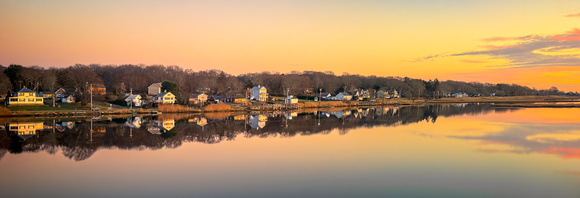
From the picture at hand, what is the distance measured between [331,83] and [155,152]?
3256 inches

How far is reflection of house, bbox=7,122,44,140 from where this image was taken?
72.6 feet

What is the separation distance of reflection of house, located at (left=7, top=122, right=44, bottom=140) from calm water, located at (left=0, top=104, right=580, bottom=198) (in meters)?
0.12

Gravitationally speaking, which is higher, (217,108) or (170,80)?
(170,80)

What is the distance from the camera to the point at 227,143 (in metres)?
20.2

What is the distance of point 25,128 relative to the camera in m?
25.1

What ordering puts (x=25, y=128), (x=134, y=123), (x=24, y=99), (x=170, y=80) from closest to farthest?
(x=25, y=128) → (x=134, y=123) → (x=24, y=99) → (x=170, y=80)

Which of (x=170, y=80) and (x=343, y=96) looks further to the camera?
(x=343, y=96)

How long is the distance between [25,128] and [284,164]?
68.7ft

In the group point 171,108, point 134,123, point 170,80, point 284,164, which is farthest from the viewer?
point 170,80

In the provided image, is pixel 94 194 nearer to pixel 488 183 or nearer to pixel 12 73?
pixel 488 183

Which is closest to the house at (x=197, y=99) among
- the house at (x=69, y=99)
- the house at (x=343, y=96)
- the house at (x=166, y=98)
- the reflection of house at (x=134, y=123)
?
the house at (x=166, y=98)

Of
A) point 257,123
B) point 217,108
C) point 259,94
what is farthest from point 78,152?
point 259,94

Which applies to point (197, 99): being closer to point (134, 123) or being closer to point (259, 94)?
point (259, 94)

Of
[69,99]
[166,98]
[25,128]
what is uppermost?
[166,98]
